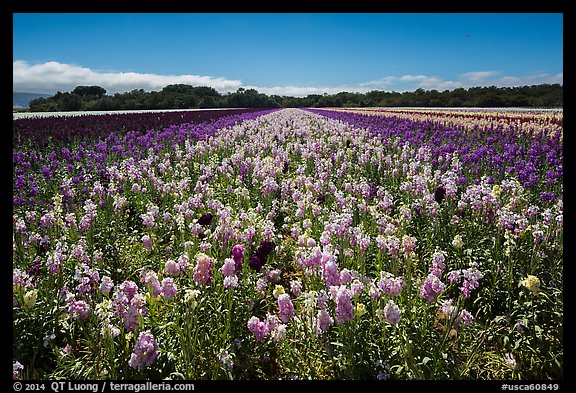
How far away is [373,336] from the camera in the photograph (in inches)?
116

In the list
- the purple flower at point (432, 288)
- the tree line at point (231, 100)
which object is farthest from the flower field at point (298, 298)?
the tree line at point (231, 100)

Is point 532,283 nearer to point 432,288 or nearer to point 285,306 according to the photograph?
point 432,288

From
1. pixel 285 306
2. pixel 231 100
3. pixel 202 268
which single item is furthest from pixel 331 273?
pixel 231 100

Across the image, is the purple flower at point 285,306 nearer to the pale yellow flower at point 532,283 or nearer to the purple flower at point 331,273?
the purple flower at point 331,273

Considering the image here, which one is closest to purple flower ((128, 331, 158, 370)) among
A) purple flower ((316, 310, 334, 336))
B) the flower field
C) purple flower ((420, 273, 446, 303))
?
the flower field

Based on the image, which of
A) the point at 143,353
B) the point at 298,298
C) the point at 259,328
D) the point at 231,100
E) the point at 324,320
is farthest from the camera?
the point at 231,100

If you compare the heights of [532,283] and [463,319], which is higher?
[532,283]

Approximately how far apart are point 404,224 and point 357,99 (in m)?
95.8

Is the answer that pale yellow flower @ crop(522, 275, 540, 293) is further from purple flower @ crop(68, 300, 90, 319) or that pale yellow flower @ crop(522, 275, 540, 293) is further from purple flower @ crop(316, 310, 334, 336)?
purple flower @ crop(68, 300, 90, 319)

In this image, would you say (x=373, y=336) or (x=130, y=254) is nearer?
(x=373, y=336)

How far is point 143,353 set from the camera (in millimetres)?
2309

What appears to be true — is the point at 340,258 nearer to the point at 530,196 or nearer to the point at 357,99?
the point at 530,196
